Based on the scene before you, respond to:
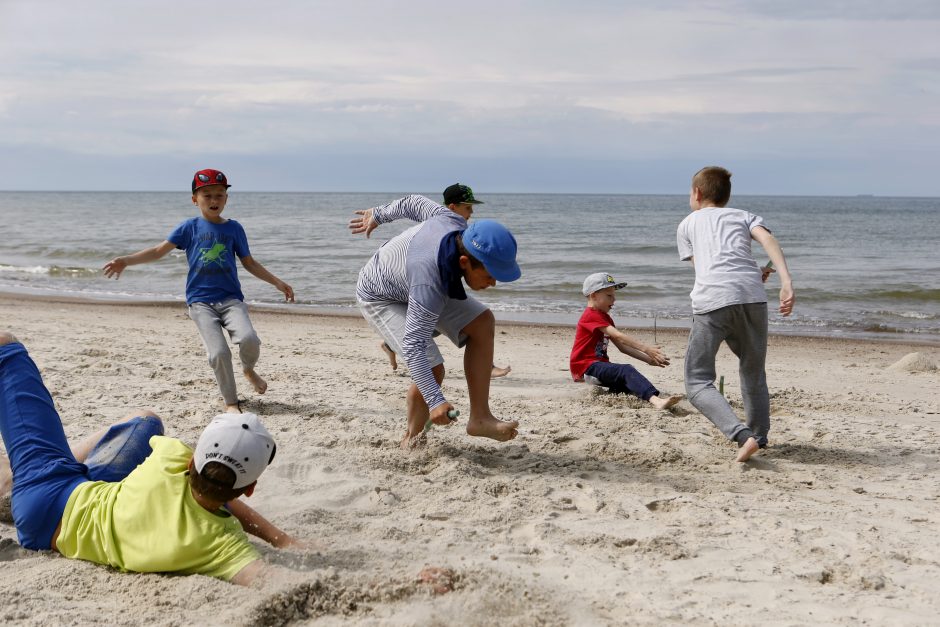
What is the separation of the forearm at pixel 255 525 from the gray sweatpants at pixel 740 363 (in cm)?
260

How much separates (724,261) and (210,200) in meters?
3.38

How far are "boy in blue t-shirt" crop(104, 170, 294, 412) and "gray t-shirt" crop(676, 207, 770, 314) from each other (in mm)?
2827

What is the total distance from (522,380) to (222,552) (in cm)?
456

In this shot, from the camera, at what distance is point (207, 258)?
5.86m

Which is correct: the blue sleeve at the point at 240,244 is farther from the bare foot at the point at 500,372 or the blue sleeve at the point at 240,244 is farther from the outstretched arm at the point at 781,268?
the outstretched arm at the point at 781,268

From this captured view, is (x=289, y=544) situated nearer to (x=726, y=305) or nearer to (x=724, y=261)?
(x=726, y=305)

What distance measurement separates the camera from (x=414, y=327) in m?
4.27

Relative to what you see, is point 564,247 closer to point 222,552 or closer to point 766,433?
point 766,433

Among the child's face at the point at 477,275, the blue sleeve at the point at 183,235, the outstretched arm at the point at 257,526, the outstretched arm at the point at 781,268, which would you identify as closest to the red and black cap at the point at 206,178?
the blue sleeve at the point at 183,235

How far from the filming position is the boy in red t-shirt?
6.30 meters

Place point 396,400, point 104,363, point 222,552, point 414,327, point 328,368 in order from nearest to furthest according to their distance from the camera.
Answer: point 222,552
point 414,327
point 396,400
point 104,363
point 328,368

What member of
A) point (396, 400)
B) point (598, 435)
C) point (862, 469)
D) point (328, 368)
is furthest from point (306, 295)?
point (862, 469)

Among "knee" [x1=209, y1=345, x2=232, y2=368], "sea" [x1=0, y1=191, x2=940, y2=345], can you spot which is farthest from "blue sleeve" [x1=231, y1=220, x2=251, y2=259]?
"sea" [x1=0, y1=191, x2=940, y2=345]

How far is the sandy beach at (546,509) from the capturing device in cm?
302
